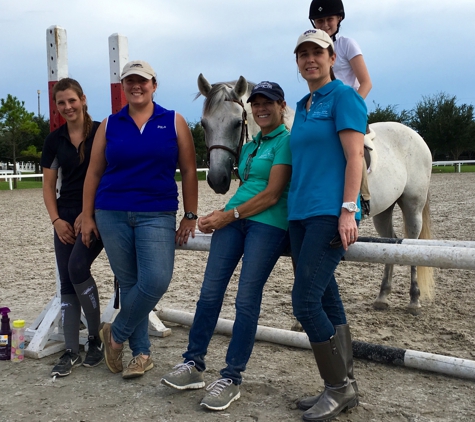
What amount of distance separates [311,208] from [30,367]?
2559 millimetres

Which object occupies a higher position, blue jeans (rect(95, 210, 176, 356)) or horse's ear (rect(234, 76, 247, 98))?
horse's ear (rect(234, 76, 247, 98))

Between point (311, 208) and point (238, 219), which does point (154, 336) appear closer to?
point (238, 219)

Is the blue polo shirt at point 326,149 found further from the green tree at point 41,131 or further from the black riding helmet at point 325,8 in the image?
the green tree at point 41,131

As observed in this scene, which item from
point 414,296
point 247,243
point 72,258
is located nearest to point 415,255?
point 247,243

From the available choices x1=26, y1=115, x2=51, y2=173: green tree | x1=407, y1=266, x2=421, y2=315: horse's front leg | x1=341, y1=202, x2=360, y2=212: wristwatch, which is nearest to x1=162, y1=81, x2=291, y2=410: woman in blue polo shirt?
x1=341, y1=202, x2=360, y2=212: wristwatch

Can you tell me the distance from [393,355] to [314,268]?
146cm

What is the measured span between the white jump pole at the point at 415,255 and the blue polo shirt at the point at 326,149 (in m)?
0.48

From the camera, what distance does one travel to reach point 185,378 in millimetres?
3113

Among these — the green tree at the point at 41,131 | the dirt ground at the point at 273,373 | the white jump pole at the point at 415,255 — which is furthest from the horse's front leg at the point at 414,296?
the green tree at the point at 41,131

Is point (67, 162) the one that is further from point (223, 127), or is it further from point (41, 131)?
point (41, 131)

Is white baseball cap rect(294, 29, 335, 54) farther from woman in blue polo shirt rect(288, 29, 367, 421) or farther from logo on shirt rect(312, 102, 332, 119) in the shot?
logo on shirt rect(312, 102, 332, 119)

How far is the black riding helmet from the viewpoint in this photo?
13.5 feet

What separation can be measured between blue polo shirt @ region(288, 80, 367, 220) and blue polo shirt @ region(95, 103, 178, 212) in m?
1.05

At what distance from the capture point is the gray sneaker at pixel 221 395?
291 cm
